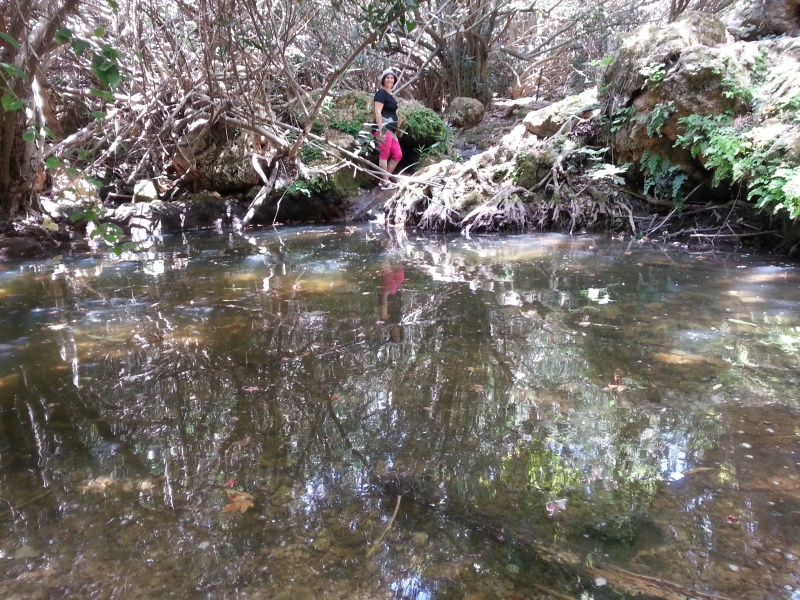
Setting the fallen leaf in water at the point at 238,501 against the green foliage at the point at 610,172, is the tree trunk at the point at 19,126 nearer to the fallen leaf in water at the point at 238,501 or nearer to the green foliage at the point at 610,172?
the fallen leaf in water at the point at 238,501

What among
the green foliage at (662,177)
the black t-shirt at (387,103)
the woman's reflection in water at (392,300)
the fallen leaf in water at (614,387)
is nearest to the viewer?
the fallen leaf in water at (614,387)

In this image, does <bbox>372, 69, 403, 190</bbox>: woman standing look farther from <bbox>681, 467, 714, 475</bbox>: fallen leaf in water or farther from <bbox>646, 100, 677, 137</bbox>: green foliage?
<bbox>681, 467, 714, 475</bbox>: fallen leaf in water

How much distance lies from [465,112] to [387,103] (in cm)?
544

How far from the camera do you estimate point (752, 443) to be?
7.09ft

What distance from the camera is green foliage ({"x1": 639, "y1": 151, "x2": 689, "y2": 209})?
7055 millimetres

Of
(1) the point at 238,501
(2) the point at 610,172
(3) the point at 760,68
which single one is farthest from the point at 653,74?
(1) the point at 238,501

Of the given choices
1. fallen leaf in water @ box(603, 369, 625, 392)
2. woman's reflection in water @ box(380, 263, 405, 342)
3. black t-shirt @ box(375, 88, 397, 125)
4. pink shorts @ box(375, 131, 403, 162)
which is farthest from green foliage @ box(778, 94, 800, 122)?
pink shorts @ box(375, 131, 403, 162)

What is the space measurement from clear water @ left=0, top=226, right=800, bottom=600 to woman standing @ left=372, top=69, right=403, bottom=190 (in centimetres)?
452

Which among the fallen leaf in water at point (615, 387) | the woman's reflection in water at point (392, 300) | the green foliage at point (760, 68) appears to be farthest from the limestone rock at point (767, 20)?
the fallen leaf in water at point (615, 387)

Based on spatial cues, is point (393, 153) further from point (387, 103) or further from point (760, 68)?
point (760, 68)

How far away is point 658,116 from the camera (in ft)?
22.5

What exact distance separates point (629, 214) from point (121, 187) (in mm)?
9472

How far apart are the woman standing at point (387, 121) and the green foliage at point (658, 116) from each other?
11.6 ft

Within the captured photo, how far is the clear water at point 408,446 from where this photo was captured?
1.60m
